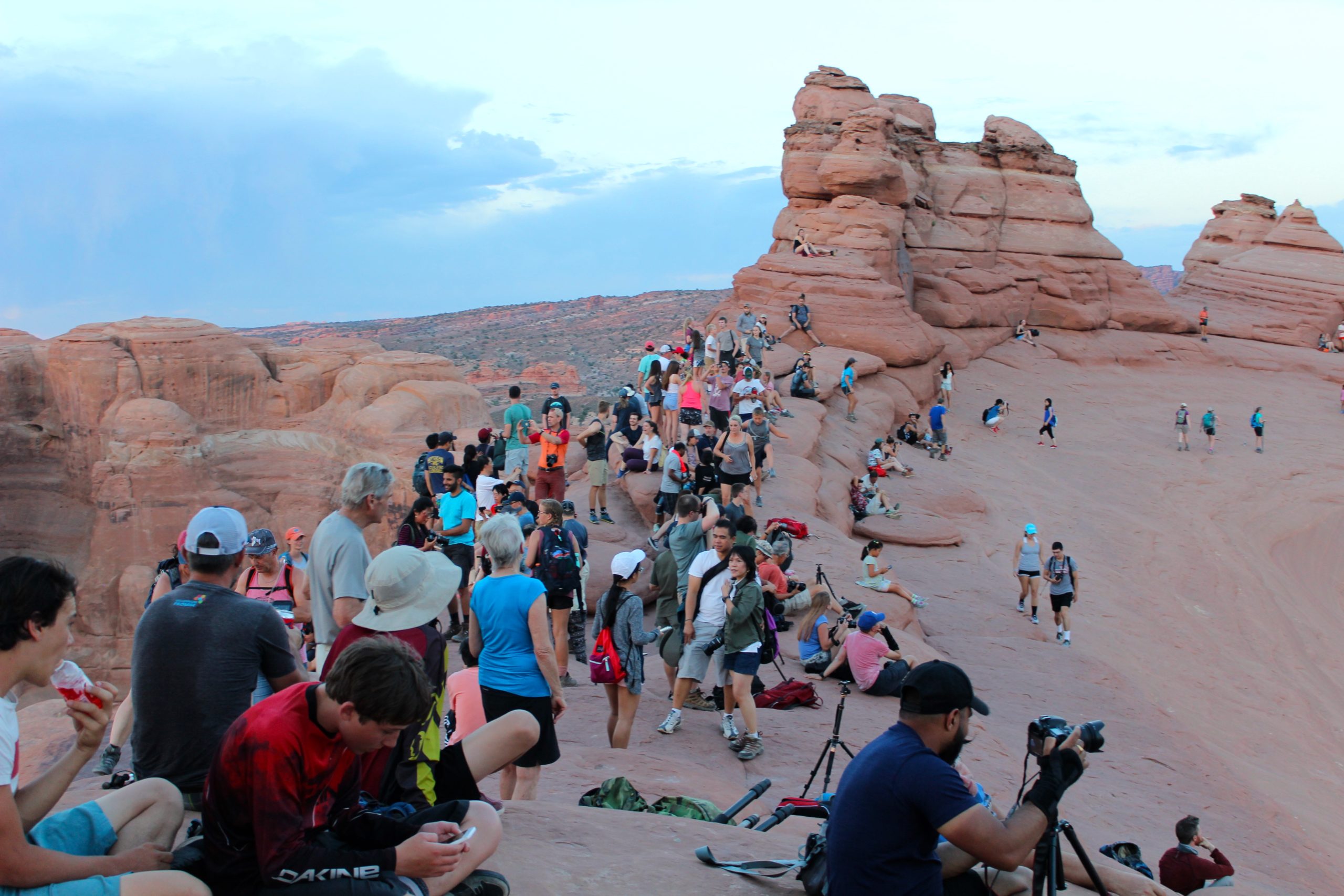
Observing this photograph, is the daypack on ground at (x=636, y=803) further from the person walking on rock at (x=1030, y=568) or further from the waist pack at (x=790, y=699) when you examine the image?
the person walking on rock at (x=1030, y=568)

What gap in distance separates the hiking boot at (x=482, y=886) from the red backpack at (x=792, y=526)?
9681 mm

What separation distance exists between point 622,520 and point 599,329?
67.5m

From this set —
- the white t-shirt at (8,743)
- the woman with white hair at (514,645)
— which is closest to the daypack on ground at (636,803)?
the woman with white hair at (514,645)

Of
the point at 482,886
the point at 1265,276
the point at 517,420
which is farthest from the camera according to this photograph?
the point at 1265,276

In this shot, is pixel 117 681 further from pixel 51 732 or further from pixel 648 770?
pixel 648 770

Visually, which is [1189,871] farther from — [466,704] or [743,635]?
[466,704]

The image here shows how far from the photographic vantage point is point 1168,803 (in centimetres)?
875

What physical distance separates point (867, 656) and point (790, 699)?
857 millimetres

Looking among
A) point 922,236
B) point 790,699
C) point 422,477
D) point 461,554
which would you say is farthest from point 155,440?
point 922,236

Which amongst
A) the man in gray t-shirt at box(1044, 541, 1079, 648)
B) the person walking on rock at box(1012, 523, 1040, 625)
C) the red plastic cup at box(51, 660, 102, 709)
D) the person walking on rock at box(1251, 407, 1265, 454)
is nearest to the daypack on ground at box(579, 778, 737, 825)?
the red plastic cup at box(51, 660, 102, 709)

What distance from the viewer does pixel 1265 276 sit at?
40281mm

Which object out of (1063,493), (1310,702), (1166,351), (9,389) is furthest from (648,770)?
(1166,351)

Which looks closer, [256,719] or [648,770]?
[256,719]

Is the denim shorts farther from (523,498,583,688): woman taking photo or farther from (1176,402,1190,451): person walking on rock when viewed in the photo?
(1176,402,1190,451): person walking on rock
